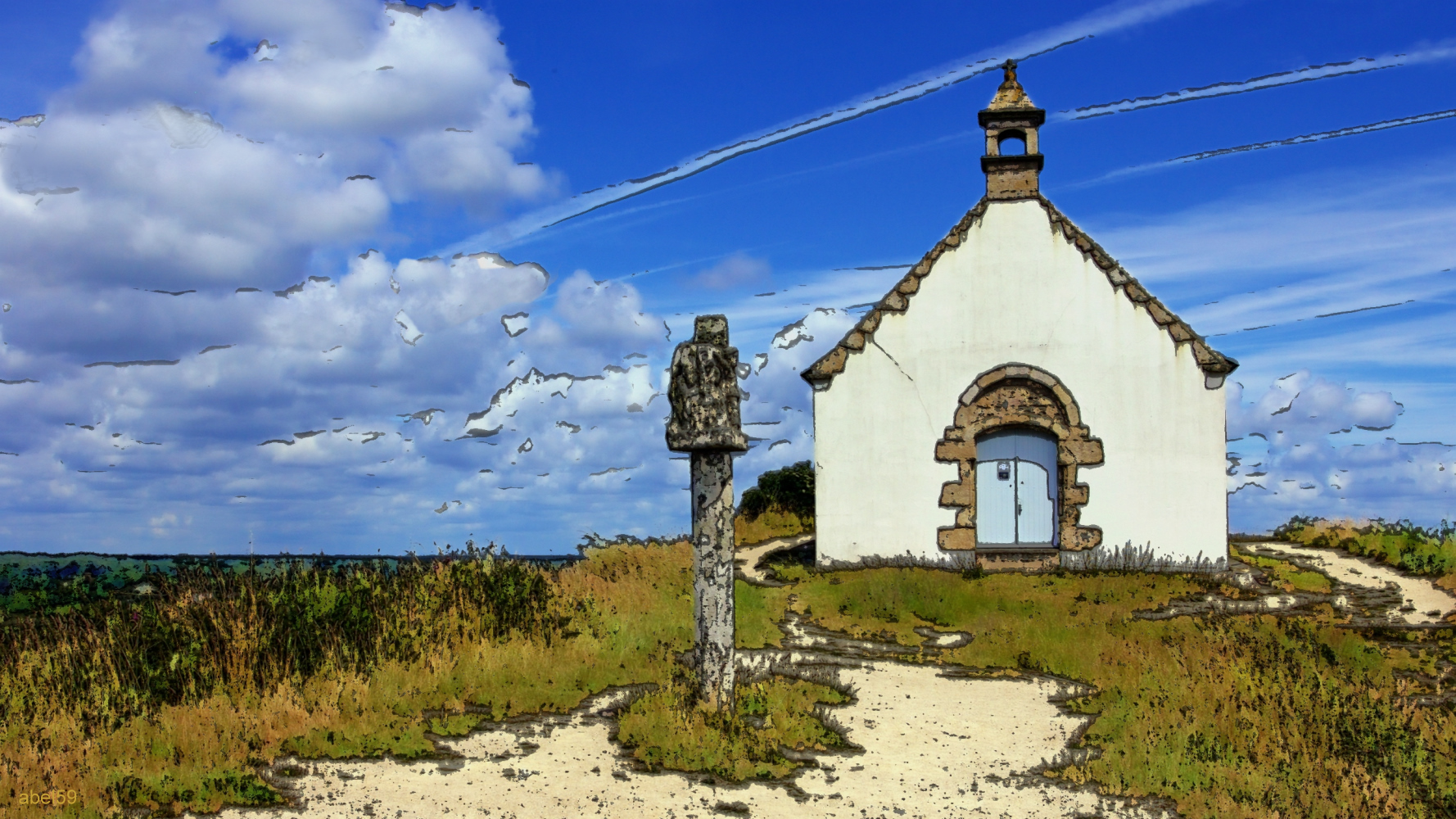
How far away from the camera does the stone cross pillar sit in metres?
8.74

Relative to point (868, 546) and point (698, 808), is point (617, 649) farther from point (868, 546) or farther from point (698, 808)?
point (868, 546)

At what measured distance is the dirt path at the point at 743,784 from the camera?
6.89 meters

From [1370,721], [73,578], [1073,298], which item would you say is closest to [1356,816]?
[1370,721]

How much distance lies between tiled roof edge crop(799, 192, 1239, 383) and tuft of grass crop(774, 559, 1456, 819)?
3.98 metres

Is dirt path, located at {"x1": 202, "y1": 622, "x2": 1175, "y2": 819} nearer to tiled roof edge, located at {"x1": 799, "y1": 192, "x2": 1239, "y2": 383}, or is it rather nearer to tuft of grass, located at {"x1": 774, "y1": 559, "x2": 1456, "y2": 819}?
tuft of grass, located at {"x1": 774, "y1": 559, "x2": 1456, "y2": 819}

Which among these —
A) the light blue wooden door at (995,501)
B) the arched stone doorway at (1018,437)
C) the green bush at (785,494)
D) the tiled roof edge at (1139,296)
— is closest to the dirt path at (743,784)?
the arched stone doorway at (1018,437)

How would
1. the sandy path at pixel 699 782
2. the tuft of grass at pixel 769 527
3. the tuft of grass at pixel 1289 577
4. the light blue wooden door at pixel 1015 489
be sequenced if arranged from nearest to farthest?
1. the sandy path at pixel 699 782
2. the tuft of grass at pixel 1289 577
3. the light blue wooden door at pixel 1015 489
4. the tuft of grass at pixel 769 527

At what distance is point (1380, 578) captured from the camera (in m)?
17.8

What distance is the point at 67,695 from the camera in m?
9.18

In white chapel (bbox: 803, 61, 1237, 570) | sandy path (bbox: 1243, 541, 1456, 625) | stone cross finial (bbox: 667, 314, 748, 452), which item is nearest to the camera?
stone cross finial (bbox: 667, 314, 748, 452)

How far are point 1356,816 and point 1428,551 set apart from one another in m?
14.8

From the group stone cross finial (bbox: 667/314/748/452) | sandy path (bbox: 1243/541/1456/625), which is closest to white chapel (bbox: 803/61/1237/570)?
sandy path (bbox: 1243/541/1456/625)

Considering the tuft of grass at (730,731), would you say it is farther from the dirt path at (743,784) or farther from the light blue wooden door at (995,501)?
the light blue wooden door at (995,501)

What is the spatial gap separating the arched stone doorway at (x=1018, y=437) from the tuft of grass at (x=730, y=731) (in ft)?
29.2
